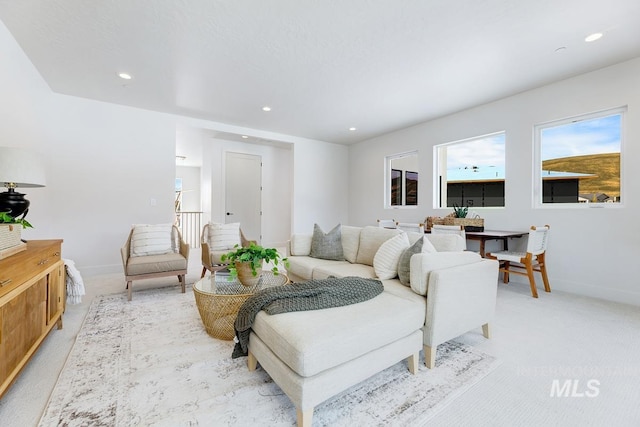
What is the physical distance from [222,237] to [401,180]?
398cm

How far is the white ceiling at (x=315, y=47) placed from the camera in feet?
7.26

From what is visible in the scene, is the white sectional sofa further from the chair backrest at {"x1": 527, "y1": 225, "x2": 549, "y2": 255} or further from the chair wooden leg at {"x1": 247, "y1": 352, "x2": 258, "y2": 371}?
the chair backrest at {"x1": 527, "y1": 225, "x2": 549, "y2": 255}

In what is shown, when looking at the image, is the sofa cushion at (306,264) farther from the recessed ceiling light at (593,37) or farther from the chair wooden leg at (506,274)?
the recessed ceiling light at (593,37)

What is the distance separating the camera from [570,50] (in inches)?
109

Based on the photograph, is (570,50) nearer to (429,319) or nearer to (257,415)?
(429,319)

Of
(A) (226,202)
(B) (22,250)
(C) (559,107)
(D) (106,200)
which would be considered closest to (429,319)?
(B) (22,250)

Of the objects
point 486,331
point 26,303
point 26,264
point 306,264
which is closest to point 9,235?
point 26,264

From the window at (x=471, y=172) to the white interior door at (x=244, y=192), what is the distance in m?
4.02

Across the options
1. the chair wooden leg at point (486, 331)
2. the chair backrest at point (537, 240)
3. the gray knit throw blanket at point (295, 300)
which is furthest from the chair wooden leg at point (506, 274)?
the gray knit throw blanket at point (295, 300)

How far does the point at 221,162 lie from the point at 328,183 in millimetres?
2529

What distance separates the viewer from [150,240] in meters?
3.48

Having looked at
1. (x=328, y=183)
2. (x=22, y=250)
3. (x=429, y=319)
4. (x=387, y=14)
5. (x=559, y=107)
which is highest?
(x=387, y=14)

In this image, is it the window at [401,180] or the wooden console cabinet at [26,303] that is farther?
the window at [401,180]

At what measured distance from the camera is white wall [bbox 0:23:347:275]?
3.73 m
